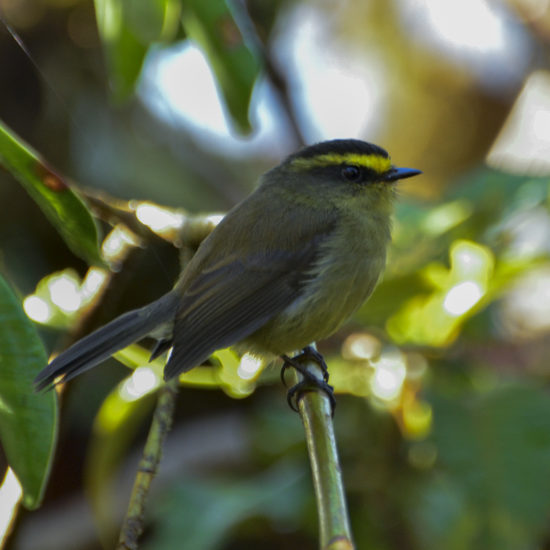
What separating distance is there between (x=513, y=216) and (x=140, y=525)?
1729mm

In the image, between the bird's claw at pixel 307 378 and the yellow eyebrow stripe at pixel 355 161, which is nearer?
the bird's claw at pixel 307 378

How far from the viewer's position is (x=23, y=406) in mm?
1480

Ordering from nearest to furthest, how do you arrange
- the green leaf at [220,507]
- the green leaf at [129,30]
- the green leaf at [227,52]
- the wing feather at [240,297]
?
the green leaf at [129,30] < the green leaf at [227,52] < the wing feather at [240,297] < the green leaf at [220,507]

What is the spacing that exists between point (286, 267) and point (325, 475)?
4.03 feet

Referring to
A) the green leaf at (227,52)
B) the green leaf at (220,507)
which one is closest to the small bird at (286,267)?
the green leaf at (227,52)

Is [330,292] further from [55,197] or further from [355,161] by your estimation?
[55,197]

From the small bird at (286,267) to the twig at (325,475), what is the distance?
49 centimetres

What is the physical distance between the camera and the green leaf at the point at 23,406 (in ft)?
4.78

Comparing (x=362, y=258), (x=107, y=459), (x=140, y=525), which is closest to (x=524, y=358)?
(x=362, y=258)

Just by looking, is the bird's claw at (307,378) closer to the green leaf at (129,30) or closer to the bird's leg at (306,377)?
the bird's leg at (306,377)

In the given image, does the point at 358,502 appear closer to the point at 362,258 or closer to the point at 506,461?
the point at 506,461

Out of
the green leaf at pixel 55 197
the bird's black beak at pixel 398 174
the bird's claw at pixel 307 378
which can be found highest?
the bird's black beak at pixel 398 174

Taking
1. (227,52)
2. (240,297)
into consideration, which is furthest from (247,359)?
(227,52)

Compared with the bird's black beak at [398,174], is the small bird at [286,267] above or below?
below
